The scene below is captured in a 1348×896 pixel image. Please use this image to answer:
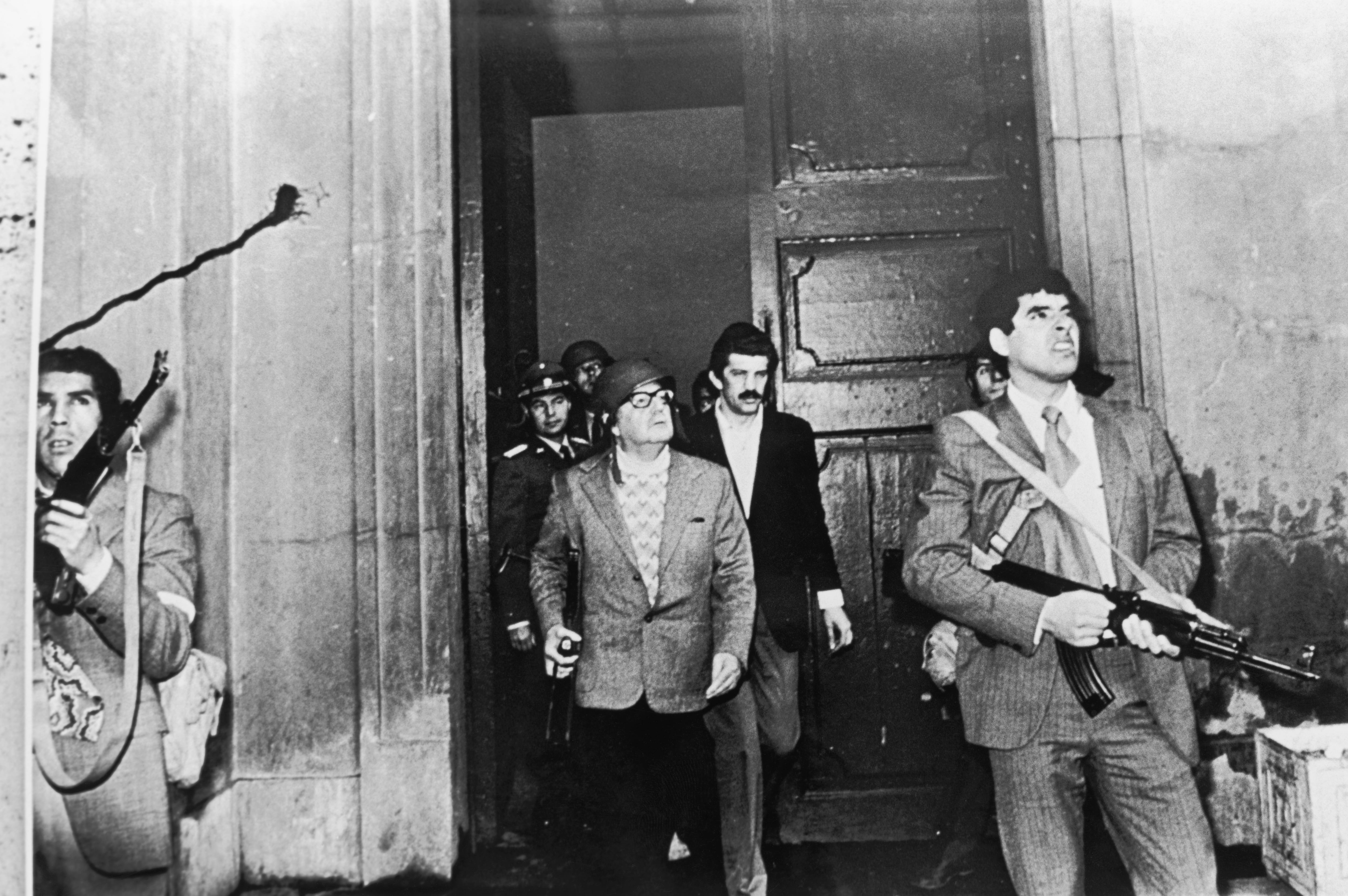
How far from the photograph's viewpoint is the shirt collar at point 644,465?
3.19 meters

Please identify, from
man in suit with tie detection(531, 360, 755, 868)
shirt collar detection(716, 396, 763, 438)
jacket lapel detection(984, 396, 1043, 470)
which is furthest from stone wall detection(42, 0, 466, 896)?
jacket lapel detection(984, 396, 1043, 470)

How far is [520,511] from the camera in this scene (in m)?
3.39

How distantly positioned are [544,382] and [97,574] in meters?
1.44

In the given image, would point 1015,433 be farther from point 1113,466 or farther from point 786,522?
point 786,522

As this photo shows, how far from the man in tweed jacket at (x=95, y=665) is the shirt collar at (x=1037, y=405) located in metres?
2.55

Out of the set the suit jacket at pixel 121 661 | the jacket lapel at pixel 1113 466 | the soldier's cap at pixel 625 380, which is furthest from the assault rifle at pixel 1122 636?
the suit jacket at pixel 121 661

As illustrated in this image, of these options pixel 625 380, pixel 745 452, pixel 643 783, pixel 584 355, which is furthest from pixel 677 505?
pixel 643 783

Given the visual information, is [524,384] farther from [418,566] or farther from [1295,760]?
[1295,760]

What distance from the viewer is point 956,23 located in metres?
3.42

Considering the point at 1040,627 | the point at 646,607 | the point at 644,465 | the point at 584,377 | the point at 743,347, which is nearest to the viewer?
the point at 1040,627

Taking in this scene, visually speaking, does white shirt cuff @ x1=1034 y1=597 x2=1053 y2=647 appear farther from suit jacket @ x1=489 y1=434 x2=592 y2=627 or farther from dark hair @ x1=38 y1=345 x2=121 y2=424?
dark hair @ x1=38 y1=345 x2=121 y2=424

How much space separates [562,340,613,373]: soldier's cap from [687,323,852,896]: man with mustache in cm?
37

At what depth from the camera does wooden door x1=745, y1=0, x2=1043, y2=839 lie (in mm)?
3279

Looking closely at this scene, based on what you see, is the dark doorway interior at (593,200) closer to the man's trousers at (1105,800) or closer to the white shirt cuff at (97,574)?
the white shirt cuff at (97,574)
